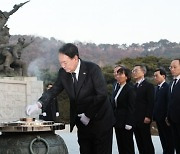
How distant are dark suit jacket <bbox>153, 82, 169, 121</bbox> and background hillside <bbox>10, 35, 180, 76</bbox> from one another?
2794 centimetres

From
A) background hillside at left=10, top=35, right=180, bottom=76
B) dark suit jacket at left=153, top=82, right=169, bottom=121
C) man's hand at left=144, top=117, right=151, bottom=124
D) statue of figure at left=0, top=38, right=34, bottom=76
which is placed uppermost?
background hillside at left=10, top=35, right=180, bottom=76

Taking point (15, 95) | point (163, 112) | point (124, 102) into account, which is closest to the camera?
point (124, 102)

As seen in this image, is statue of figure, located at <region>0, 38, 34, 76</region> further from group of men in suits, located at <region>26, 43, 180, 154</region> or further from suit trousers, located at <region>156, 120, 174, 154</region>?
group of men in suits, located at <region>26, 43, 180, 154</region>

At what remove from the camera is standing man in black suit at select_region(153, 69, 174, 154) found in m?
7.18

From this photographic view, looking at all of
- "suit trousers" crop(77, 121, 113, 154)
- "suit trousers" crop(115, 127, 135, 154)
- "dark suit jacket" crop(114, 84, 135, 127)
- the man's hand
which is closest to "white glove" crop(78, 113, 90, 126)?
"suit trousers" crop(77, 121, 113, 154)

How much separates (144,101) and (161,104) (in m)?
0.49

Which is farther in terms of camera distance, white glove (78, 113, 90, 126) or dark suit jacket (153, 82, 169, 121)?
dark suit jacket (153, 82, 169, 121)

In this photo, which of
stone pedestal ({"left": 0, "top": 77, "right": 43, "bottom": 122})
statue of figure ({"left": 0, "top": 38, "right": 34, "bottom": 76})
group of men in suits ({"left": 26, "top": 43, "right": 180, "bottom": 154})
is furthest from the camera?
statue of figure ({"left": 0, "top": 38, "right": 34, "bottom": 76})

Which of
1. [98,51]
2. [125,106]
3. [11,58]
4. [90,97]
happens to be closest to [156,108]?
[125,106]

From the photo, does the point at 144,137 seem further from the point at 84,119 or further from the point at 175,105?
the point at 84,119

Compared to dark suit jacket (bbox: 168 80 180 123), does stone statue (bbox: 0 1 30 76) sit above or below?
above

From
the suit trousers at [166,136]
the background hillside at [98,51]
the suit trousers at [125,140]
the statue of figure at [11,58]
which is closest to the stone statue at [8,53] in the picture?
the statue of figure at [11,58]

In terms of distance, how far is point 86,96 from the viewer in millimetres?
4215

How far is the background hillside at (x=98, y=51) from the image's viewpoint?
38.6 metres
